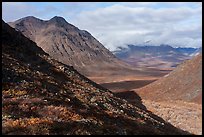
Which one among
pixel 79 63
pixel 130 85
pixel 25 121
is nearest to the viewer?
pixel 25 121

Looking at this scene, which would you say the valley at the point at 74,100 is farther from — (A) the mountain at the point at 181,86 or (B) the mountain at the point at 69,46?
(B) the mountain at the point at 69,46

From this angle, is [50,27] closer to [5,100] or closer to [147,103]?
[147,103]

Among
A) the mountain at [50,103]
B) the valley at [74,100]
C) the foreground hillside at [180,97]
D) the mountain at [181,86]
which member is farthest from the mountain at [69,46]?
the mountain at [50,103]

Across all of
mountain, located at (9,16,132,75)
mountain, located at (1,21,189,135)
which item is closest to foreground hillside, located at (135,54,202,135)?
mountain, located at (1,21,189,135)

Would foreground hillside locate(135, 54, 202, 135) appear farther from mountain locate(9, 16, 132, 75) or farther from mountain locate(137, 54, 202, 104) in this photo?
mountain locate(9, 16, 132, 75)

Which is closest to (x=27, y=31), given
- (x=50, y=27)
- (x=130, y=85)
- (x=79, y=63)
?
(x=50, y=27)
